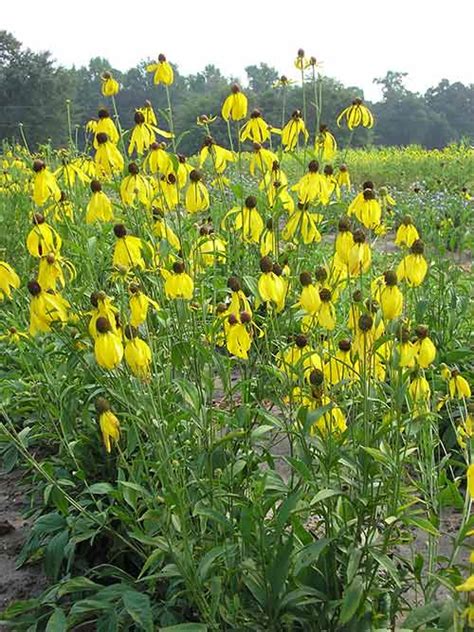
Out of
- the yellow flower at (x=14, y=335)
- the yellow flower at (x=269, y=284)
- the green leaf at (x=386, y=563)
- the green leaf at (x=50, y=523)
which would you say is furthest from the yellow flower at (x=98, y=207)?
the green leaf at (x=386, y=563)

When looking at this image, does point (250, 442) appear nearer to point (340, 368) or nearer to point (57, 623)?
point (340, 368)

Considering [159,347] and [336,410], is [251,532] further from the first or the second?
[159,347]

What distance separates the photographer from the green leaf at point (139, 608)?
1691 millimetres

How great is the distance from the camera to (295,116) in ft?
7.76

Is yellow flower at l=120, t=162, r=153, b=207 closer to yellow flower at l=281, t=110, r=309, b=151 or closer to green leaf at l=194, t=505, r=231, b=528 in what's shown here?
yellow flower at l=281, t=110, r=309, b=151

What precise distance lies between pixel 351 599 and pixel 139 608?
1.77 ft

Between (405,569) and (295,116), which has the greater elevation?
(295,116)

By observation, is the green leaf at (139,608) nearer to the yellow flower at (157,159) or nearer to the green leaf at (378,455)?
the green leaf at (378,455)

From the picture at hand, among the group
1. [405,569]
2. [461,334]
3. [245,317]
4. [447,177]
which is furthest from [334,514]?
[447,177]

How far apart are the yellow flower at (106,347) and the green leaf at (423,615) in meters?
0.78

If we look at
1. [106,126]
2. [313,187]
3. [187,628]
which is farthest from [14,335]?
[187,628]

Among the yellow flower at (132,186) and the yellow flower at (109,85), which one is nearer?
the yellow flower at (132,186)

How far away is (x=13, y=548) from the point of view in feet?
7.98

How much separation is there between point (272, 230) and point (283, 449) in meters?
1.12
